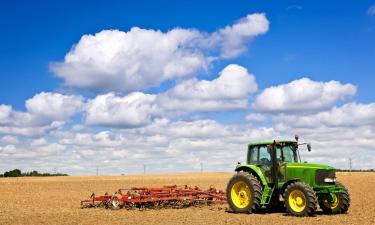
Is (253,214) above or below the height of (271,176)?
below

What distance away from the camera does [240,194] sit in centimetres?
2072

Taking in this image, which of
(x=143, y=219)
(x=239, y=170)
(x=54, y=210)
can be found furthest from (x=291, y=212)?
(x=54, y=210)

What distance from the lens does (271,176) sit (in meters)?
20.1

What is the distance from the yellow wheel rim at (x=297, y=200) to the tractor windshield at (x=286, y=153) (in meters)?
1.68

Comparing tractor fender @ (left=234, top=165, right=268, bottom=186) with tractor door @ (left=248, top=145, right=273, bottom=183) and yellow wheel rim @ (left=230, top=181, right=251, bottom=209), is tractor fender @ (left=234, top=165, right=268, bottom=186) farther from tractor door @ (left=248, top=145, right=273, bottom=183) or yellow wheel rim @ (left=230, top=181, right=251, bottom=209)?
yellow wheel rim @ (left=230, top=181, right=251, bottom=209)

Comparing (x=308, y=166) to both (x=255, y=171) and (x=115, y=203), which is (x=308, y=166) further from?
(x=115, y=203)

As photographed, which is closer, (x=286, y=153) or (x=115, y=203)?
(x=286, y=153)

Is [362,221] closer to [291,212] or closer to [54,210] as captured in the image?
[291,212]

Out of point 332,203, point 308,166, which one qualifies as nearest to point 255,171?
point 308,166

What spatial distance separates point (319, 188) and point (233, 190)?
317cm

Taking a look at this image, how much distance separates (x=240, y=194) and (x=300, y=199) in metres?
2.73

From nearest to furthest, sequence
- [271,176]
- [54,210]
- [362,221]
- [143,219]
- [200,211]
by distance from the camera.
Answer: [362,221], [143,219], [271,176], [200,211], [54,210]

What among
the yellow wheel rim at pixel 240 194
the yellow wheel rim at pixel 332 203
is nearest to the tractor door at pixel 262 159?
the yellow wheel rim at pixel 240 194

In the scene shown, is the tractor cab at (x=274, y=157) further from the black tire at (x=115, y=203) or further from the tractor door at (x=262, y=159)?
the black tire at (x=115, y=203)
